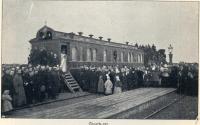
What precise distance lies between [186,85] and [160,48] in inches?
22.6

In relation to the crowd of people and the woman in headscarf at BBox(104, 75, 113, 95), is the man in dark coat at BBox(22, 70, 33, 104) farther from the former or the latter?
the woman in headscarf at BBox(104, 75, 113, 95)

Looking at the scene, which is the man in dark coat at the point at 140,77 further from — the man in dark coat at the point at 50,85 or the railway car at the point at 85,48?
the man in dark coat at the point at 50,85

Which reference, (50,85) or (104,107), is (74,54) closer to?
(50,85)

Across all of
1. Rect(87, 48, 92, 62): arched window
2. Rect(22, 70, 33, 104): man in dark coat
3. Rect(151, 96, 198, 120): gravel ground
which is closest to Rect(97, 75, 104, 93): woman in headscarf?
Rect(87, 48, 92, 62): arched window

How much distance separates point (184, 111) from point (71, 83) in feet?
4.83

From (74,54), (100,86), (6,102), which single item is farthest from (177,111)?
(6,102)

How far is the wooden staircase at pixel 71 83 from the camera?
14.7 feet

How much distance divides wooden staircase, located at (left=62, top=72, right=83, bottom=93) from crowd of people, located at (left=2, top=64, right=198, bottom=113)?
0.14 ft

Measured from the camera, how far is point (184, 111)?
4.48 m

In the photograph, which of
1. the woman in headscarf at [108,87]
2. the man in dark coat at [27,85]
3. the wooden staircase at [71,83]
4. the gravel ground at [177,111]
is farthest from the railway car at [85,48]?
the gravel ground at [177,111]

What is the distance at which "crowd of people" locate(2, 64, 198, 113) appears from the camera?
438cm

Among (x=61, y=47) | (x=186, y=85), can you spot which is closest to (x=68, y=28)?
(x=61, y=47)

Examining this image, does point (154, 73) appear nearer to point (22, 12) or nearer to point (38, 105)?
point (38, 105)

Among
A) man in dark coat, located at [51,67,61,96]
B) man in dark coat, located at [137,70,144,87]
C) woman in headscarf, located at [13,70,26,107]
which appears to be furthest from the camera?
man in dark coat, located at [137,70,144,87]
